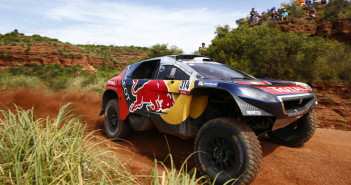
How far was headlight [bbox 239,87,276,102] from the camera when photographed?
2.41 metres

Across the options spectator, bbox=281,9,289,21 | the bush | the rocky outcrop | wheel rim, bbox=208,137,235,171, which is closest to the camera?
wheel rim, bbox=208,137,235,171

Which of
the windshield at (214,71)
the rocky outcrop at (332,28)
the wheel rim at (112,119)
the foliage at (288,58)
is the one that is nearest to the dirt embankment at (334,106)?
the foliage at (288,58)

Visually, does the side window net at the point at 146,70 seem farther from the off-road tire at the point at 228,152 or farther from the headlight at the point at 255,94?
the headlight at the point at 255,94

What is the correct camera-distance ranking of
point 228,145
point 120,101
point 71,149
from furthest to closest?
point 120,101 → point 228,145 → point 71,149

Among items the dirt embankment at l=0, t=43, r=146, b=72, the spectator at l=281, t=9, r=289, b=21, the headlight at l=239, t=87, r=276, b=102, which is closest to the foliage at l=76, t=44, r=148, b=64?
the dirt embankment at l=0, t=43, r=146, b=72

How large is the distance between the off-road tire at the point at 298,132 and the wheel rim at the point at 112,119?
348cm

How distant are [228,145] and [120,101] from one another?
9.12ft

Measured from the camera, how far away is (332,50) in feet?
36.7

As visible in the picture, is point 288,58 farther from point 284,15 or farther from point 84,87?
point 284,15

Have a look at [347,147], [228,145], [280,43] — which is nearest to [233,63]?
[280,43]

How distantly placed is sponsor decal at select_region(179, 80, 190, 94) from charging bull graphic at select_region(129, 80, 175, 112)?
246mm

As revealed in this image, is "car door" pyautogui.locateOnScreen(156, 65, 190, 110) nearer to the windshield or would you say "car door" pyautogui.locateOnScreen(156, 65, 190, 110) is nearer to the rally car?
the rally car

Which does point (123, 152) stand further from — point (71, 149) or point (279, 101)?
point (279, 101)

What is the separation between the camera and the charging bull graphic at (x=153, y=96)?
3.37 m
